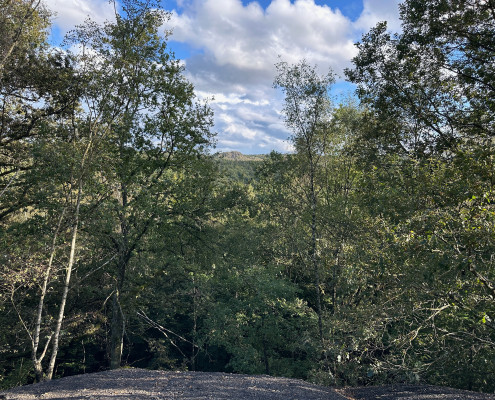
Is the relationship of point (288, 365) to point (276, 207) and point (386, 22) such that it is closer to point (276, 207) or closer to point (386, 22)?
point (276, 207)

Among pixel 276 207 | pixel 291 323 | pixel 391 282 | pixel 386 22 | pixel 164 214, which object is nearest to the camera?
pixel 391 282

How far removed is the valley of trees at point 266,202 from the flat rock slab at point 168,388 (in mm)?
1324

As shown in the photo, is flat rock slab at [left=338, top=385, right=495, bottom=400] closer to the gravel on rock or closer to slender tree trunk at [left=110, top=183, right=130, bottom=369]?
the gravel on rock

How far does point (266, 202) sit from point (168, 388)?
820cm

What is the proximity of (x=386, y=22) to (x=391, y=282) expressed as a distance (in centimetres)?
861

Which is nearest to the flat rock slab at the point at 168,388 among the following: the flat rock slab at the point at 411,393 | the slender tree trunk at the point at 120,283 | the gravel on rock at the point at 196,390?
the gravel on rock at the point at 196,390

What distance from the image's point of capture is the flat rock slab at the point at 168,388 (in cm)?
709

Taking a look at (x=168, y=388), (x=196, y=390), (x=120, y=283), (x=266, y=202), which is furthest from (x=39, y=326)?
(x=266, y=202)

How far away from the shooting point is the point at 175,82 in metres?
13.7

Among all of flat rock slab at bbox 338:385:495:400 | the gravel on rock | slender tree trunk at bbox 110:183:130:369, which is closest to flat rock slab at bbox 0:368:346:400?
the gravel on rock

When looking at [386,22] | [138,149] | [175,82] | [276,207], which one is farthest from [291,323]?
[386,22]

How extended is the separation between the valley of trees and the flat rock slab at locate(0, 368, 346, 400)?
4.34 ft

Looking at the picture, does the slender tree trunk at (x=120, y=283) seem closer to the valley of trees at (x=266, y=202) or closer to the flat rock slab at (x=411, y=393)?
the valley of trees at (x=266, y=202)

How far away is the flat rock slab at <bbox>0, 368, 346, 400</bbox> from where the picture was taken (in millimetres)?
7090
